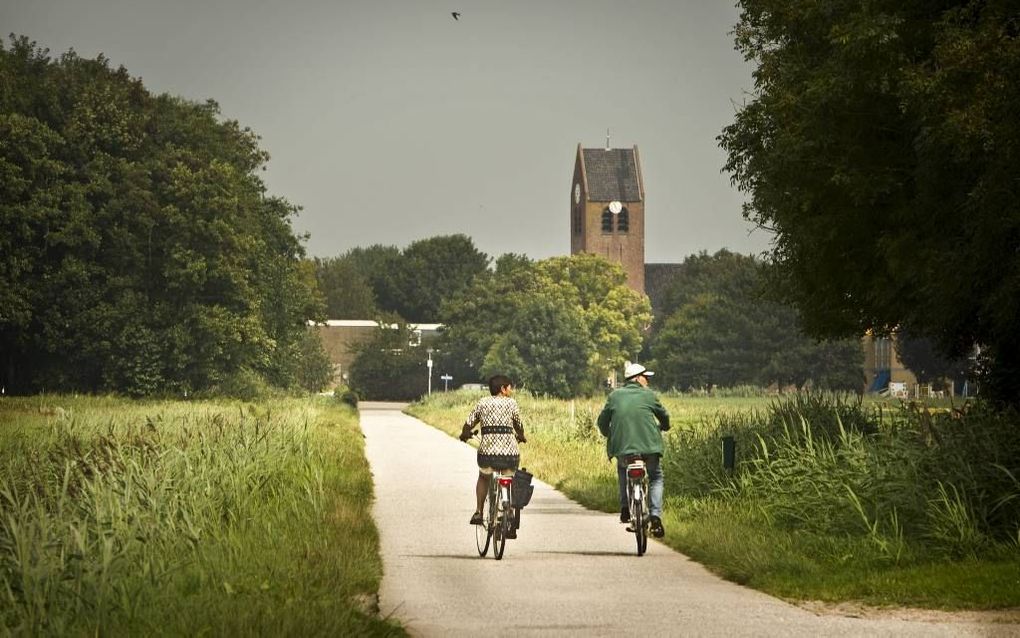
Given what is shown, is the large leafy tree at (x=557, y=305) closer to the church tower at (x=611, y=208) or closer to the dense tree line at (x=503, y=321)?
the dense tree line at (x=503, y=321)

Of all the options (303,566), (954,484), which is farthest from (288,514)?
(954,484)

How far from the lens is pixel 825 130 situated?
18.2 m

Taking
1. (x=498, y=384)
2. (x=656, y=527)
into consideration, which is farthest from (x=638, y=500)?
(x=498, y=384)

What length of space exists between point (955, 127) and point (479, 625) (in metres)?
8.09


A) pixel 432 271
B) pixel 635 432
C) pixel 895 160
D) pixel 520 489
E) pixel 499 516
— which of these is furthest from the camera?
pixel 432 271

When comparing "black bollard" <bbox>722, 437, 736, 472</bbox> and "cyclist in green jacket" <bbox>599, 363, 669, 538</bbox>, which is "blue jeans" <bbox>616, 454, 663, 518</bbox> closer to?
"cyclist in green jacket" <bbox>599, 363, 669, 538</bbox>

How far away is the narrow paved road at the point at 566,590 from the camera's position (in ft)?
32.1

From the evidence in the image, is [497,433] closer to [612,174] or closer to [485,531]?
[485,531]

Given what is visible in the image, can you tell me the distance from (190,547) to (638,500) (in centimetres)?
421

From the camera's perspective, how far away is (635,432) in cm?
1470

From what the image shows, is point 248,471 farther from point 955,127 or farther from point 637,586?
point 955,127

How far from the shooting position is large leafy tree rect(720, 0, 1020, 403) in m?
Answer: 15.4

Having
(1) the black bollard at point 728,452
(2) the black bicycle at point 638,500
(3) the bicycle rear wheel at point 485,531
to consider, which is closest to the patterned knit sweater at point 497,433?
(3) the bicycle rear wheel at point 485,531

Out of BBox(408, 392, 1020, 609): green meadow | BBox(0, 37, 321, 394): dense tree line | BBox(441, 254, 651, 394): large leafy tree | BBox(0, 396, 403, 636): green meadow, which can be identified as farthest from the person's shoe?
BBox(441, 254, 651, 394): large leafy tree
